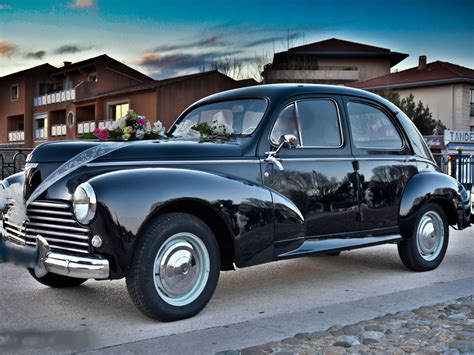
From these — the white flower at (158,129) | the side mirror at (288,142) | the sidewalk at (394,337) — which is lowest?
the sidewalk at (394,337)

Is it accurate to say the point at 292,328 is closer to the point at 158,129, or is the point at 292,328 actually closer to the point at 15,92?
the point at 158,129

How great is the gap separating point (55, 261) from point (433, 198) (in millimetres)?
3936

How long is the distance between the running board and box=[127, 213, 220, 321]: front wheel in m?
0.78

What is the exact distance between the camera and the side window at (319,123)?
5828mm

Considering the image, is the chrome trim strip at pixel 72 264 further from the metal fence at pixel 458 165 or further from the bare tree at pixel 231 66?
the bare tree at pixel 231 66

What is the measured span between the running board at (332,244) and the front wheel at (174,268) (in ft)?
2.54

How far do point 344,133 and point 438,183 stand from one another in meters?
1.31

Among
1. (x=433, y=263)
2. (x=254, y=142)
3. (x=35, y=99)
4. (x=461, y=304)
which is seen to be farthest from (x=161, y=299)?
(x=35, y=99)

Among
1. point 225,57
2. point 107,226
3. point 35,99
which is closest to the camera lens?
point 107,226

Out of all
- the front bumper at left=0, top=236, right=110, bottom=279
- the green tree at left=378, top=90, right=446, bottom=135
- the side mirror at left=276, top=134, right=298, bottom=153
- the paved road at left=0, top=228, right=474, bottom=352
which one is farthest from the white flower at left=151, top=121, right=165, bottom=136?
the green tree at left=378, top=90, right=446, bottom=135

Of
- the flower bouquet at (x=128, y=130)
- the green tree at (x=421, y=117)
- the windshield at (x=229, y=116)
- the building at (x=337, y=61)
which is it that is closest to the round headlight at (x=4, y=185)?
the flower bouquet at (x=128, y=130)

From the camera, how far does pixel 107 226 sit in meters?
4.37

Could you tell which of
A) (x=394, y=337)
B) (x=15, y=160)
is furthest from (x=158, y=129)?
(x=15, y=160)

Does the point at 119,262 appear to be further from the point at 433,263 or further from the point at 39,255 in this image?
the point at 433,263
